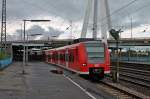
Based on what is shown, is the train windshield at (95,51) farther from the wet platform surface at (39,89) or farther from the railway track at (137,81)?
the wet platform surface at (39,89)

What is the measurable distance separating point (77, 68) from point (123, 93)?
1132 cm

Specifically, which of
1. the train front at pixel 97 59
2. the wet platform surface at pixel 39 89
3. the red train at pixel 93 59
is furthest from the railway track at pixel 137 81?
the wet platform surface at pixel 39 89

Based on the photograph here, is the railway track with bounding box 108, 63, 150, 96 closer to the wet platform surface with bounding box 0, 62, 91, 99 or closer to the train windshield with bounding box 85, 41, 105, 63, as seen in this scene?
the train windshield with bounding box 85, 41, 105, 63

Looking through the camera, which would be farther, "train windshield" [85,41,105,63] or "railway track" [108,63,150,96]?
"train windshield" [85,41,105,63]

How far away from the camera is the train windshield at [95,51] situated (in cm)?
3128

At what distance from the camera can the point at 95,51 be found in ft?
104

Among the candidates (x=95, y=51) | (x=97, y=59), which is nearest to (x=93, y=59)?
(x=97, y=59)

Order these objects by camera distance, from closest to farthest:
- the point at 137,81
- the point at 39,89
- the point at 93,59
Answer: the point at 39,89 → the point at 137,81 → the point at 93,59

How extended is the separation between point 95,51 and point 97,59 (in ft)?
2.15

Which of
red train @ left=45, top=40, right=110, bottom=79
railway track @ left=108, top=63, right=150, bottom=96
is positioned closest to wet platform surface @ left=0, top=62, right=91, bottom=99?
red train @ left=45, top=40, right=110, bottom=79

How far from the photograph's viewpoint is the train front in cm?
3092

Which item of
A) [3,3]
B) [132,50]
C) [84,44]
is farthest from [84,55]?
[132,50]

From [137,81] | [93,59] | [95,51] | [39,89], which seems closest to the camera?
[39,89]

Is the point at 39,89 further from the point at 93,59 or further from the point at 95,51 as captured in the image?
the point at 95,51
